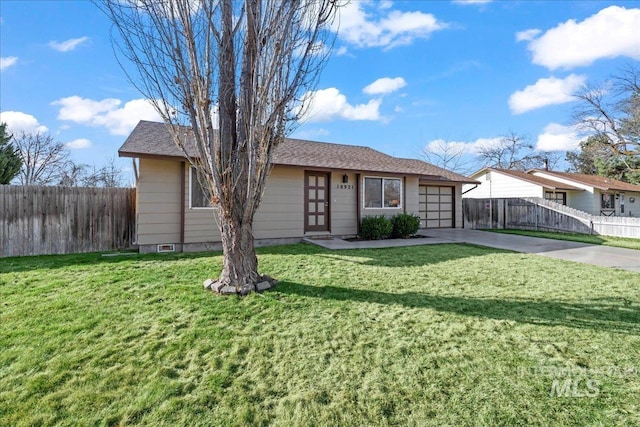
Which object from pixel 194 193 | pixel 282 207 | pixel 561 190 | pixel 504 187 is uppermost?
pixel 504 187

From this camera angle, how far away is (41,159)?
20.2 metres

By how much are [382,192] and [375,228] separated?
5.52 feet

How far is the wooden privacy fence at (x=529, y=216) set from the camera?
13719 mm

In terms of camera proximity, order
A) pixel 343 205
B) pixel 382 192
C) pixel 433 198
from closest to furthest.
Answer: pixel 343 205 < pixel 382 192 < pixel 433 198

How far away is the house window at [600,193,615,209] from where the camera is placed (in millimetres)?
20000

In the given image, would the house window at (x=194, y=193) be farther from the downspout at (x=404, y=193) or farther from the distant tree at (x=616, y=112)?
the distant tree at (x=616, y=112)

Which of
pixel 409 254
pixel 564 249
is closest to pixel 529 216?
pixel 564 249

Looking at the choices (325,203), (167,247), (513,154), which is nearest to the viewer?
(167,247)

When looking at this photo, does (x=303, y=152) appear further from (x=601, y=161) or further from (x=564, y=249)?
(x=601, y=161)

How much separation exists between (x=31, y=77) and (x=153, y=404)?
13511 millimetres

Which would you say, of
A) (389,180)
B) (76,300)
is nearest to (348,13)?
(76,300)

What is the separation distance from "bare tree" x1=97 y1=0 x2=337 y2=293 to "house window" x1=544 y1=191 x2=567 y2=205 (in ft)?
68.1

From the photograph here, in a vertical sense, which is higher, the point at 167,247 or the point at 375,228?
the point at 375,228

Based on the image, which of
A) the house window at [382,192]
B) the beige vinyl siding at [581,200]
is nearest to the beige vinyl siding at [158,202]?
the house window at [382,192]
